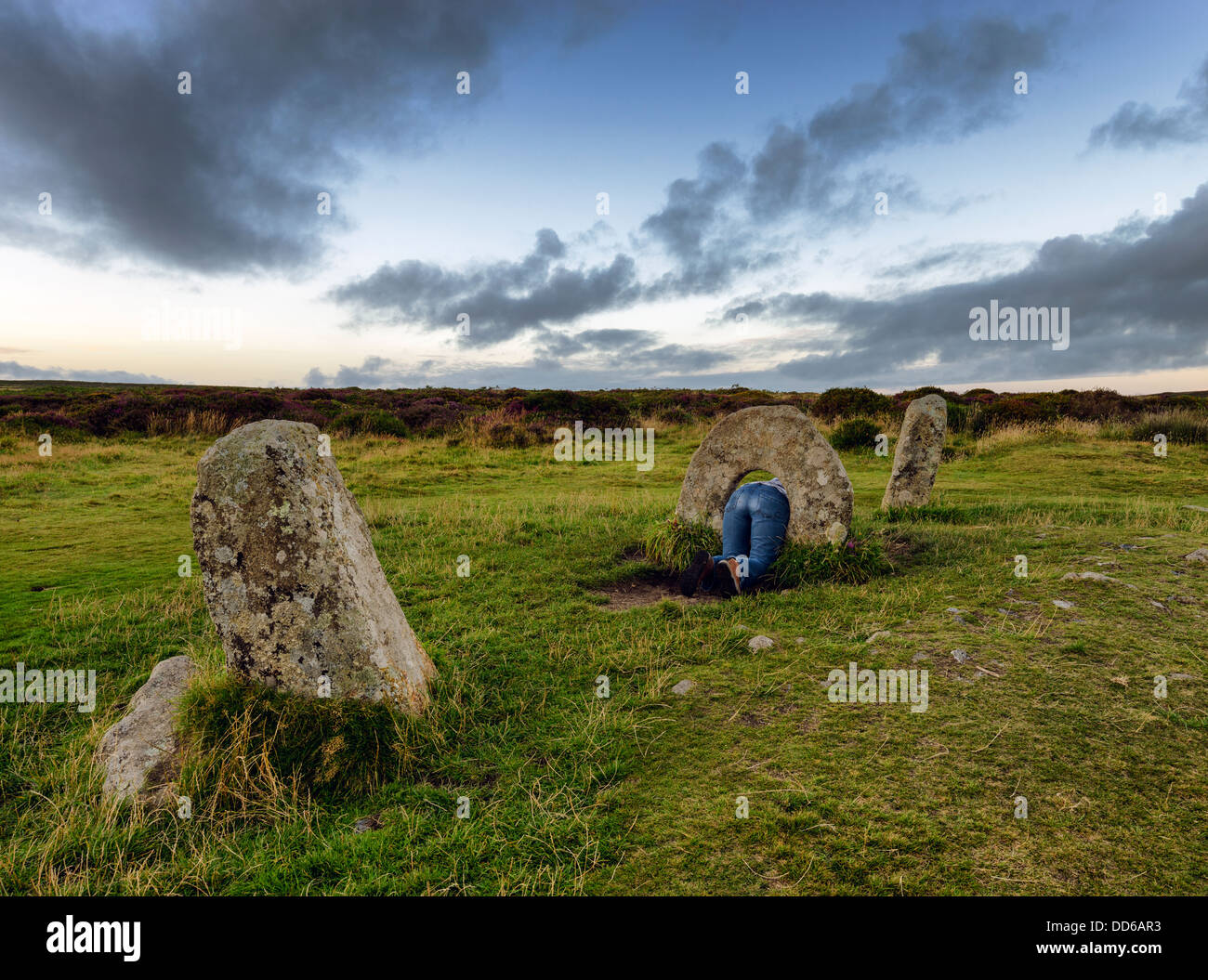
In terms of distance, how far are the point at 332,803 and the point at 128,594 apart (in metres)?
5.95

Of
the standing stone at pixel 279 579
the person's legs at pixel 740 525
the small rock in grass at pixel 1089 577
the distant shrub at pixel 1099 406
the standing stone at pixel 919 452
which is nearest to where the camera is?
the standing stone at pixel 279 579

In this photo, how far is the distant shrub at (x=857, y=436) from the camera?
79.9 feet

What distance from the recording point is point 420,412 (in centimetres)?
3381

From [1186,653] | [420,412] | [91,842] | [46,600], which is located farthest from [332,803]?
[420,412]

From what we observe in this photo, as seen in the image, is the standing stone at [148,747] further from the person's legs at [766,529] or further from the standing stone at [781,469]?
the standing stone at [781,469]

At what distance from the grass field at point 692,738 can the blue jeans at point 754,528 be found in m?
0.94

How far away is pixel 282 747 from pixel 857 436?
23232mm

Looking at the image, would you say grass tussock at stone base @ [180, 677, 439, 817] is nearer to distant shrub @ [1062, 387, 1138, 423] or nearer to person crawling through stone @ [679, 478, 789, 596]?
person crawling through stone @ [679, 478, 789, 596]

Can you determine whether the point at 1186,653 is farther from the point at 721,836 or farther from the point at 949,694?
the point at 721,836

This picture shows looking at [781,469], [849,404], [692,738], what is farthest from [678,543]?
[849,404]

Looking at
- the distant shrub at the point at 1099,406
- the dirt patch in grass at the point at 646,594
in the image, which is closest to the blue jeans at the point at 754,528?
the dirt patch in grass at the point at 646,594

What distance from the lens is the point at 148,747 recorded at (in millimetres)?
4938

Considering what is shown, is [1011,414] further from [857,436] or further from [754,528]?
[754,528]

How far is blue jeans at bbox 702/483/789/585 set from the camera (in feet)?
31.9
